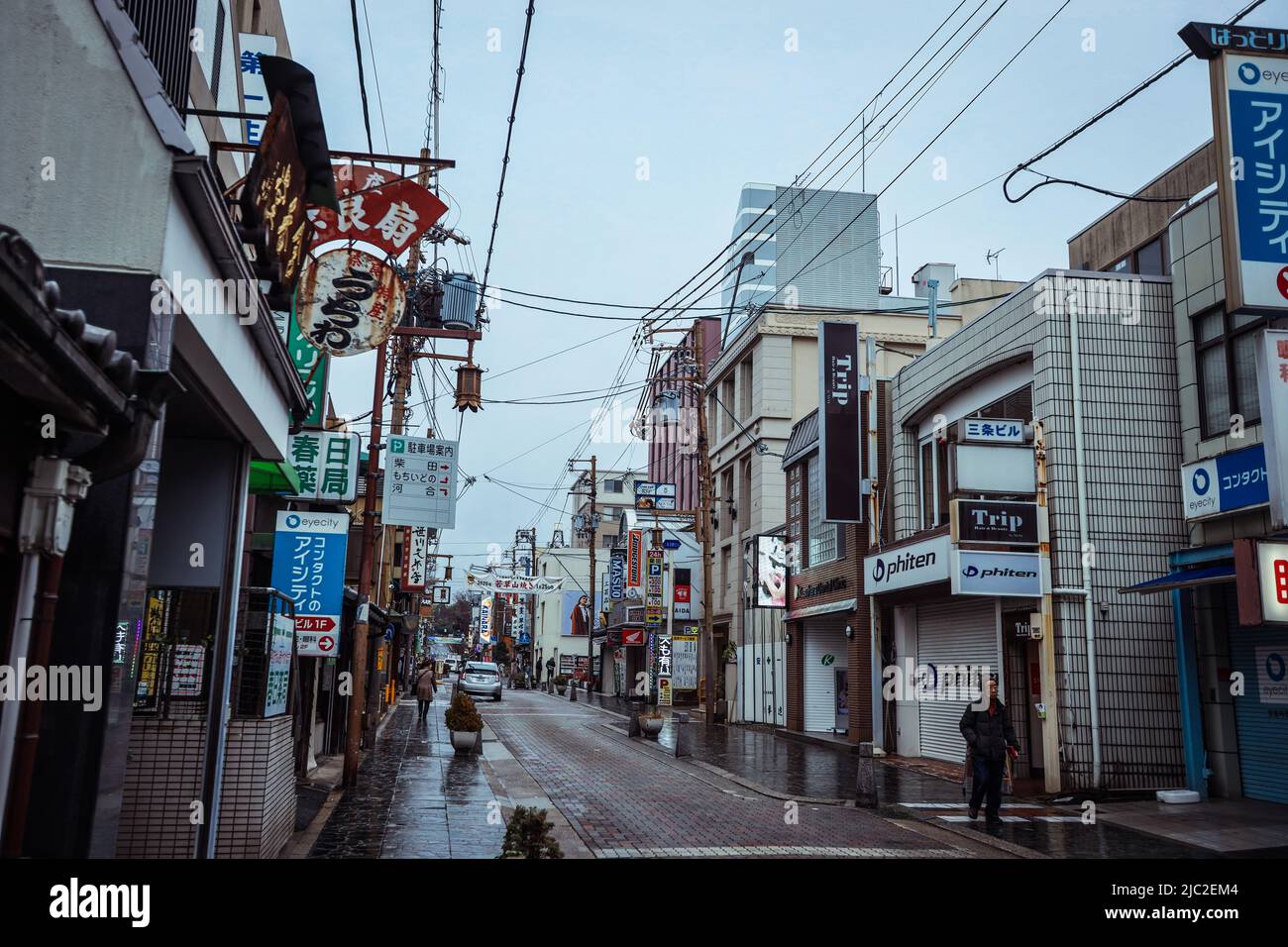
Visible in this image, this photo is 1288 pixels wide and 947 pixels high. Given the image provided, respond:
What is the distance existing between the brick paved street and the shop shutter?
7.14 meters

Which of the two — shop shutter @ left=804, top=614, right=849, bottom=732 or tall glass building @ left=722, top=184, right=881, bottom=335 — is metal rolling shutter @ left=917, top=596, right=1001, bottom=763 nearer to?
shop shutter @ left=804, top=614, right=849, bottom=732

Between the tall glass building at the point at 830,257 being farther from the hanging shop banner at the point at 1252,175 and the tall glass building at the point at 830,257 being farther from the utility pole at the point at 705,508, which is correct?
the hanging shop banner at the point at 1252,175

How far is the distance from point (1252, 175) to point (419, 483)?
13153 mm

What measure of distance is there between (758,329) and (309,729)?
78.4ft

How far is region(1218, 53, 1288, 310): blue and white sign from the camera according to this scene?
11.4 meters

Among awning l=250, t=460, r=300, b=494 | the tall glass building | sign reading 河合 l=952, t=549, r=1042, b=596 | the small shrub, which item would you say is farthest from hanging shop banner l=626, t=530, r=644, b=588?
awning l=250, t=460, r=300, b=494

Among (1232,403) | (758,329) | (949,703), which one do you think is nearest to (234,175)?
(1232,403)

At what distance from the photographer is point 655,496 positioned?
43.2m

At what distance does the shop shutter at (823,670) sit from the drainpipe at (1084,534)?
12.1m

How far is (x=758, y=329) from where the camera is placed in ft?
122

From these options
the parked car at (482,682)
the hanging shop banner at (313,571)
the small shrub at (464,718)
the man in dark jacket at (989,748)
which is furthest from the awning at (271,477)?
the parked car at (482,682)

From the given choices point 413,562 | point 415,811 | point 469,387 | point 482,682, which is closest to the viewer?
point 415,811

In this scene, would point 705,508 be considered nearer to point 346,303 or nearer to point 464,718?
point 464,718

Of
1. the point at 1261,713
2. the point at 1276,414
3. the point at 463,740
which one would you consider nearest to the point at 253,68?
the point at 463,740
